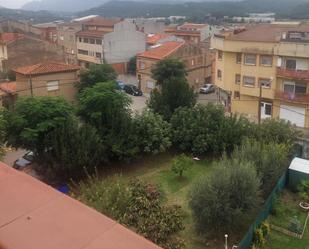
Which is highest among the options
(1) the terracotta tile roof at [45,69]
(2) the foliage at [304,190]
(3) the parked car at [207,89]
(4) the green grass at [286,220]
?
(1) the terracotta tile roof at [45,69]

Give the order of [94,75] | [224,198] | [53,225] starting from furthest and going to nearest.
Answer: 1. [94,75]
2. [224,198]
3. [53,225]

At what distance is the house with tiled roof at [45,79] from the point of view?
113 feet

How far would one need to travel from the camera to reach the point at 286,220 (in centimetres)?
1605

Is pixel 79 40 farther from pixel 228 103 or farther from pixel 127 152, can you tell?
pixel 127 152

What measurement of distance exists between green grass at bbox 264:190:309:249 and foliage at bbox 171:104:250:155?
202 inches

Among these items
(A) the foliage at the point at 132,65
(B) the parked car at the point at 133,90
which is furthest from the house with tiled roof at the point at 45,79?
(A) the foliage at the point at 132,65

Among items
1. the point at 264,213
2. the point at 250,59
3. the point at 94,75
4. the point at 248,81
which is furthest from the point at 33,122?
the point at 248,81

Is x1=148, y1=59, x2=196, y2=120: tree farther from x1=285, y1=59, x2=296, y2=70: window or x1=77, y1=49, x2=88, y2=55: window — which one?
x1=77, y1=49, x2=88, y2=55: window

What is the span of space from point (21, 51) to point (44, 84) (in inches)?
682

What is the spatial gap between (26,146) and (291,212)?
14534mm

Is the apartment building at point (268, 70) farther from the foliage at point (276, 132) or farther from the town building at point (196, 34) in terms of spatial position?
the town building at point (196, 34)

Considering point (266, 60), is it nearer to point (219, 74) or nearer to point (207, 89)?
point (219, 74)

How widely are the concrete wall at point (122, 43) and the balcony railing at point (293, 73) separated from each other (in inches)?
1260

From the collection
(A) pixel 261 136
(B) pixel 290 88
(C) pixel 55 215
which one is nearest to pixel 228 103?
(B) pixel 290 88
